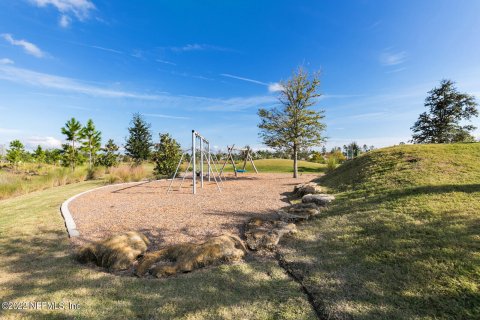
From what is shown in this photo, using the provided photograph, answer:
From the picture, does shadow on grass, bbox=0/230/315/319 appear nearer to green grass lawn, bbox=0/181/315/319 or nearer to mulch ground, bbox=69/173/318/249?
green grass lawn, bbox=0/181/315/319

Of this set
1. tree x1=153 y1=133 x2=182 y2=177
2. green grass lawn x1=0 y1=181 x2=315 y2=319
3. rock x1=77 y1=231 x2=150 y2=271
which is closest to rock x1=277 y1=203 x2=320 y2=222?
green grass lawn x1=0 y1=181 x2=315 y2=319

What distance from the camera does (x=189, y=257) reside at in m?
3.69

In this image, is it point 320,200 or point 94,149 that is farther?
point 94,149

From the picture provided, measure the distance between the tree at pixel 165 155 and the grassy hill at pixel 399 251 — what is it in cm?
1279

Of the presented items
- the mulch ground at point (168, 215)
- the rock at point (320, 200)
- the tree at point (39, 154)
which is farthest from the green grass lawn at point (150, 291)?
the tree at point (39, 154)

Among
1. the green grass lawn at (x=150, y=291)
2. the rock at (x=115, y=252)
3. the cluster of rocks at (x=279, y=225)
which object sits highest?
the cluster of rocks at (x=279, y=225)

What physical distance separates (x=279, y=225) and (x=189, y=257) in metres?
2.23

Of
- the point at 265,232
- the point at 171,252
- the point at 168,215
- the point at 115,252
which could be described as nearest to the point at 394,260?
the point at 265,232

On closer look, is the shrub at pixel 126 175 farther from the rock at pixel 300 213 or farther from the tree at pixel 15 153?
the tree at pixel 15 153

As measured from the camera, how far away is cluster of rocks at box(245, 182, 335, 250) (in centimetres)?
443

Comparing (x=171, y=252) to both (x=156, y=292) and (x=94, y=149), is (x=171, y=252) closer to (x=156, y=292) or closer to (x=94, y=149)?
(x=156, y=292)

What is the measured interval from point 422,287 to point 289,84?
14.3 metres

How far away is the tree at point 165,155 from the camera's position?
1631 cm

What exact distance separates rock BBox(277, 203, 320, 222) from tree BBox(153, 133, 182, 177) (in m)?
12.1
